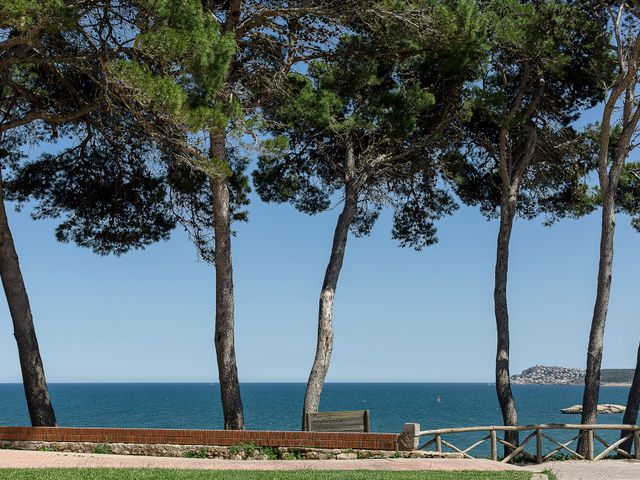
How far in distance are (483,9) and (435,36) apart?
2382 mm

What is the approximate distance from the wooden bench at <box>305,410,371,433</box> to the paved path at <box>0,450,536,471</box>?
4.19 feet

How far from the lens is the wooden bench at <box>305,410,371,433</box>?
13.7 metres

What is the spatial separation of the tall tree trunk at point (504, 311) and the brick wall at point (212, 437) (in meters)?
5.30

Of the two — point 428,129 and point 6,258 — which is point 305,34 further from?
point 6,258

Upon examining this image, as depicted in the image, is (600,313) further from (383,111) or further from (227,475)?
(227,475)

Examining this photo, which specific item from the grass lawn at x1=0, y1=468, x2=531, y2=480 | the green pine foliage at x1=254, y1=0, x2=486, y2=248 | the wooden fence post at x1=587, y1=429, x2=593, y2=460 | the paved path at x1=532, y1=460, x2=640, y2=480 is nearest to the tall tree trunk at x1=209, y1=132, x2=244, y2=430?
the green pine foliage at x1=254, y1=0, x2=486, y2=248

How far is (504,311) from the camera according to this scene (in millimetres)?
17828

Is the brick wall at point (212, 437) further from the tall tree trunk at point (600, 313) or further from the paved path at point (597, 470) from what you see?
the tall tree trunk at point (600, 313)

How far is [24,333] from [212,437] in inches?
161

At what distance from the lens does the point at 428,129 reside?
18203 mm

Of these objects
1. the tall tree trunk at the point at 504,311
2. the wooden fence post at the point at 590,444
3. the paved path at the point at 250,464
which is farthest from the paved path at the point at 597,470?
the tall tree trunk at the point at 504,311

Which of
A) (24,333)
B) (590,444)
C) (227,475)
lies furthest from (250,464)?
(590,444)

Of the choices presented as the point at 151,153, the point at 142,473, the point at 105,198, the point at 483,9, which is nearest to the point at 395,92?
the point at 483,9

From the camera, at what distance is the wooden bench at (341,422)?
1373cm
